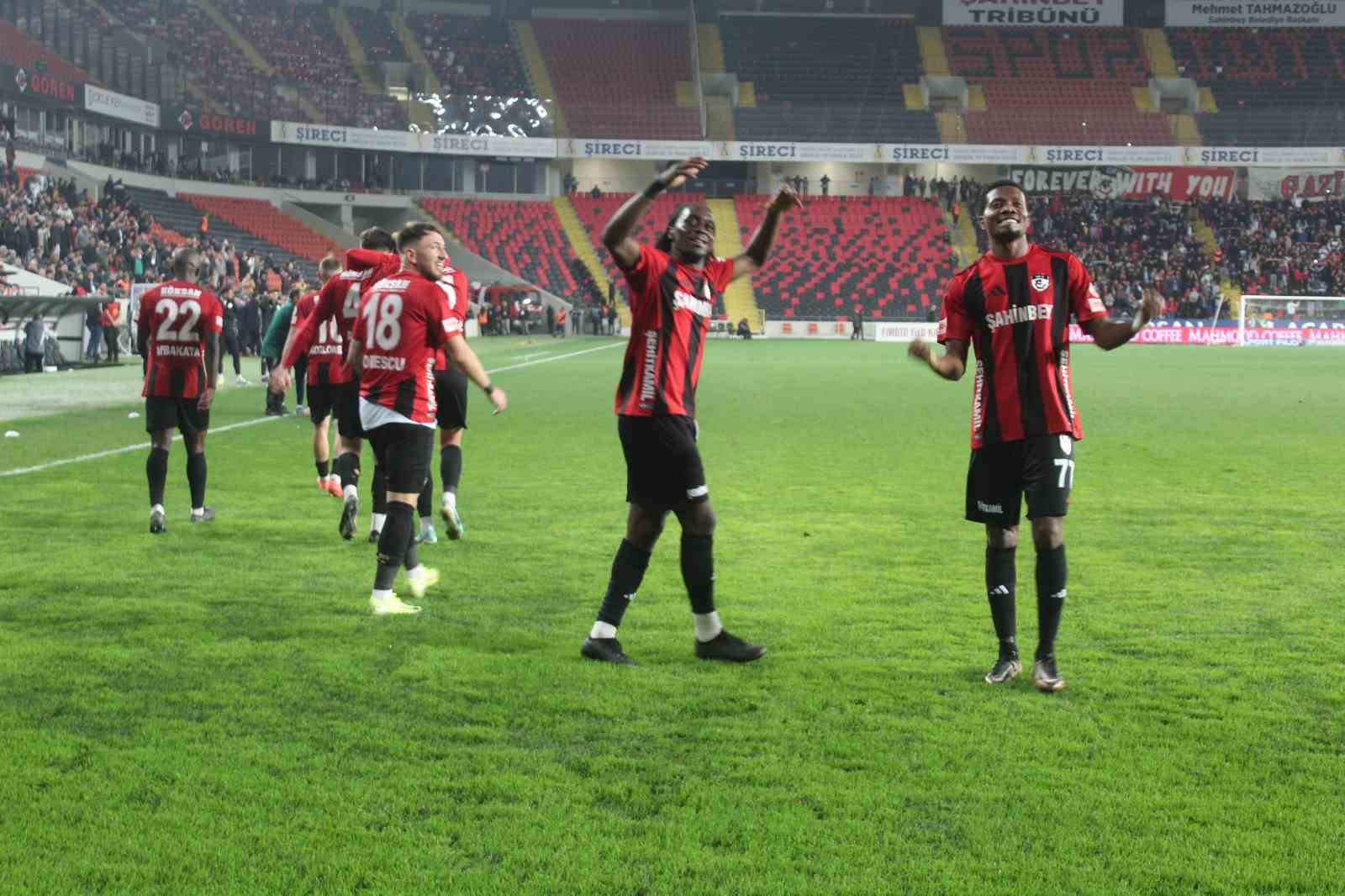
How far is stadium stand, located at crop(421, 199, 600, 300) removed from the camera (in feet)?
218

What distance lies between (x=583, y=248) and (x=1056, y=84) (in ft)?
84.2

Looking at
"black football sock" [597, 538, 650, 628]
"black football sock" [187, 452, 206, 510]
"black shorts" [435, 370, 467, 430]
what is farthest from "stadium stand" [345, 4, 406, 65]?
"black football sock" [597, 538, 650, 628]

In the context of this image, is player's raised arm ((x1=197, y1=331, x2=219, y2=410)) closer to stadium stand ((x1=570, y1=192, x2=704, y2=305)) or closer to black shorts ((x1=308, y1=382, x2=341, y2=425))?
black shorts ((x1=308, y1=382, x2=341, y2=425))

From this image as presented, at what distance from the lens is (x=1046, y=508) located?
6348mm

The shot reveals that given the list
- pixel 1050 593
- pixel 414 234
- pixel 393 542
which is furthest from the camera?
pixel 414 234

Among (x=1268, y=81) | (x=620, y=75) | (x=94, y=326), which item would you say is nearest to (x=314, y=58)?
(x=620, y=75)

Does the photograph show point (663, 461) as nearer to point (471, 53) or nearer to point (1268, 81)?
point (471, 53)

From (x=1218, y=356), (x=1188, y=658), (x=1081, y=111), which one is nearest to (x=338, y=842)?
(x=1188, y=658)

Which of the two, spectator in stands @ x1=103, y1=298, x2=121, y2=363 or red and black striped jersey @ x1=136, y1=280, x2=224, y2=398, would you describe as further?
spectator in stands @ x1=103, y1=298, x2=121, y2=363

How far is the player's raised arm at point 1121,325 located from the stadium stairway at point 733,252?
182ft

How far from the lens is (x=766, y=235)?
6906mm

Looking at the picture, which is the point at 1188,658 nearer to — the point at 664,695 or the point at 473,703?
the point at 664,695

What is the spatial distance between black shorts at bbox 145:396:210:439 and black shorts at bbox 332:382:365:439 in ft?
3.90

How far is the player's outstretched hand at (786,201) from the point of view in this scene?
21.7ft
